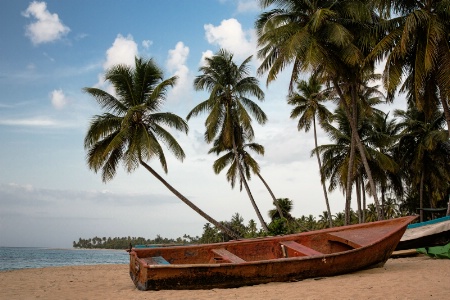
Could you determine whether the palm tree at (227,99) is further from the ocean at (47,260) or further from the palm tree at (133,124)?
the ocean at (47,260)

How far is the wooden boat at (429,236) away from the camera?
11.2 meters

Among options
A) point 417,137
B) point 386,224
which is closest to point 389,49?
point 386,224

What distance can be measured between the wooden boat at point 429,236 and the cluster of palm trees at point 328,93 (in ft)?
13.7

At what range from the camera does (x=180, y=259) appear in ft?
28.8

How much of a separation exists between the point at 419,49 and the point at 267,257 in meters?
9.09

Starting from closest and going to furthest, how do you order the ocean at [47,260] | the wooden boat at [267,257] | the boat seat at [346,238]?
the wooden boat at [267,257], the boat seat at [346,238], the ocean at [47,260]

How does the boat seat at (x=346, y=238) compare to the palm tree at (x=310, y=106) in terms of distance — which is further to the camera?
the palm tree at (x=310, y=106)

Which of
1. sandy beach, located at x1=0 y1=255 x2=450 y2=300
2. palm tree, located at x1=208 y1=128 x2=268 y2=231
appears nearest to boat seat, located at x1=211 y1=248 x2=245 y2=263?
sandy beach, located at x1=0 y1=255 x2=450 y2=300

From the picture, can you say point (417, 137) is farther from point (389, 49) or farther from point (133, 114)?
point (133, 114)

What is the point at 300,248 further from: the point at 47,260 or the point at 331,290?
the point at 47,260

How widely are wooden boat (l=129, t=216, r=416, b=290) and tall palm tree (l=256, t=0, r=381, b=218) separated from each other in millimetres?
7960

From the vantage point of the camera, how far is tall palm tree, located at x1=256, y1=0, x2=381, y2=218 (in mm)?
15062

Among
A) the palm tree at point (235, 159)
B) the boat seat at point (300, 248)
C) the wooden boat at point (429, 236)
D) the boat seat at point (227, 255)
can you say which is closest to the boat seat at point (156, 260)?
the boat seat at point (227, 255)

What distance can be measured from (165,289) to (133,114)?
10739 millimetres
